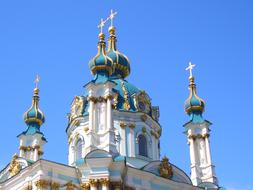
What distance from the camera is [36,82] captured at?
26.1m

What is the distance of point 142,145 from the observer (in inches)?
937

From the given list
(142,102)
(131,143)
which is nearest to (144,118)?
(142,102)

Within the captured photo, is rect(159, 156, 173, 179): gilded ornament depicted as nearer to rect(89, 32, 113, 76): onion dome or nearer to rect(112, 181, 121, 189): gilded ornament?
rect(112, 181, 121, 189): gilded ornament

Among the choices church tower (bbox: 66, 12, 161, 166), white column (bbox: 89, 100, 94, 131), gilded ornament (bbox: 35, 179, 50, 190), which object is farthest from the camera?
church tower (bbox: 66, 12, 161, 166)

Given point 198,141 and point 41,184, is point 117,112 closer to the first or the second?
point 198,141

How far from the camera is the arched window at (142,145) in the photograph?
23500 millimetres

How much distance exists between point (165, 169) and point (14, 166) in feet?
18.7

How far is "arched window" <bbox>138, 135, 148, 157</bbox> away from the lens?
2350 centimetres

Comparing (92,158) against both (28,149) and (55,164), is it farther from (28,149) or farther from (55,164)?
(28,149)

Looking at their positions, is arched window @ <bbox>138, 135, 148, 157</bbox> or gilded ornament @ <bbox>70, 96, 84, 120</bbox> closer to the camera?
arched window @ <bbox>138, 135, 148, 157</bbox>

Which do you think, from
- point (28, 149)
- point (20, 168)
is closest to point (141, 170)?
point (20, 168)

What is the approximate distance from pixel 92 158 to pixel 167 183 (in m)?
3.54

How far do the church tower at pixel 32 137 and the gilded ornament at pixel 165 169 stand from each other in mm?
5800

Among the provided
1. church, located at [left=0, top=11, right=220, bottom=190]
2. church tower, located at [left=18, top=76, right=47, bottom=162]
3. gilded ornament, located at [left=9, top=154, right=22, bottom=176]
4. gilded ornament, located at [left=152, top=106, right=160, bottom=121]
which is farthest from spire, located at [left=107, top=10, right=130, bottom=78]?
gilded ornament, located at [left=9, top=154, right=22, bottom=176]
